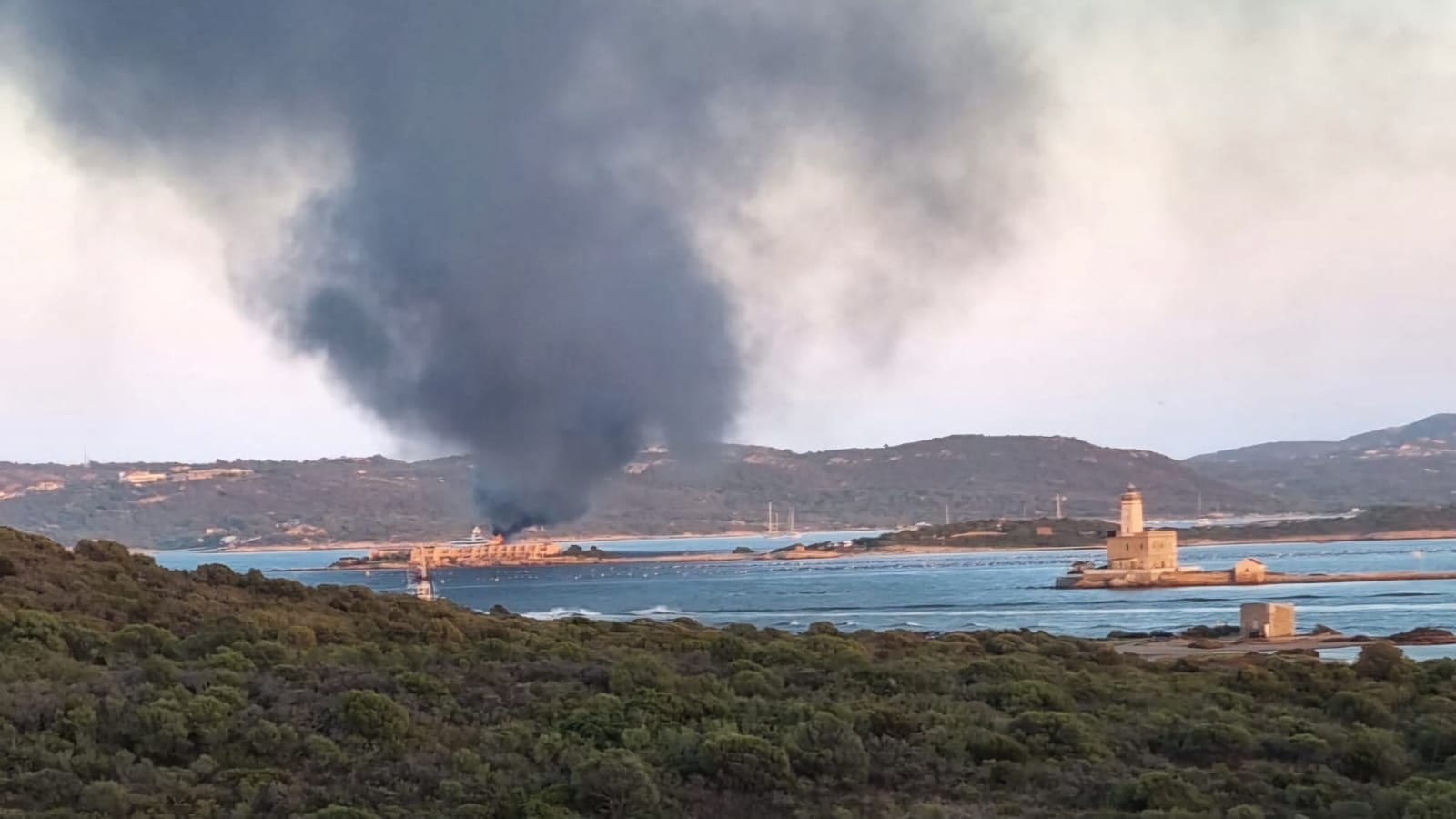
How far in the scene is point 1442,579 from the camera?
322 feet

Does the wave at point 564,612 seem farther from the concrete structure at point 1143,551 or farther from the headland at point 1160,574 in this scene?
the concrete structure at point 1143,551

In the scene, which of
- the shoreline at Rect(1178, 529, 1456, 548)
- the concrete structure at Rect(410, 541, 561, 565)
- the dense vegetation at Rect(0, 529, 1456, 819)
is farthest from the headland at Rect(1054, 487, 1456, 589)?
the shoreline at Rect(1178, 529, 1456, 548)

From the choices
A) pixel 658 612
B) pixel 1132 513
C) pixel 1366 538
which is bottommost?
pixel 658 612

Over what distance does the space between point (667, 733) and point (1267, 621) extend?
3495 centimetres

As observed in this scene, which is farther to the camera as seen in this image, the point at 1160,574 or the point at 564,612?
the point at 1160,574

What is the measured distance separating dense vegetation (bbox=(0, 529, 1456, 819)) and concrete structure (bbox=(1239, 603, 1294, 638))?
78.3 feet

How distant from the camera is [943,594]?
95000 millimetres

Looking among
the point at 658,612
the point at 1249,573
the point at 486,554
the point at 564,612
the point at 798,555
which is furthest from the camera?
the point at 798,555

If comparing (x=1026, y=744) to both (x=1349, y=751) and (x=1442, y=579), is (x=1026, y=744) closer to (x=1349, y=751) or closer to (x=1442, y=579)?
(x=1349, y=751)

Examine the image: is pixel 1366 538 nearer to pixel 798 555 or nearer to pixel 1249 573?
pixel 798 555

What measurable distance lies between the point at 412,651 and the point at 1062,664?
11259 mm

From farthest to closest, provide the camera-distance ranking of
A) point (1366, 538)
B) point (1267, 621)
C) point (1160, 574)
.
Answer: point (1366, 538) < point (1160, 574) < point (1267, 621)

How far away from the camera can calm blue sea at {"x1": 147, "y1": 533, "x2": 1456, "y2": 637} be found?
6644 centimetres

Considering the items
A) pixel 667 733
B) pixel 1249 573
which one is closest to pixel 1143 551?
pixel 1249 573
